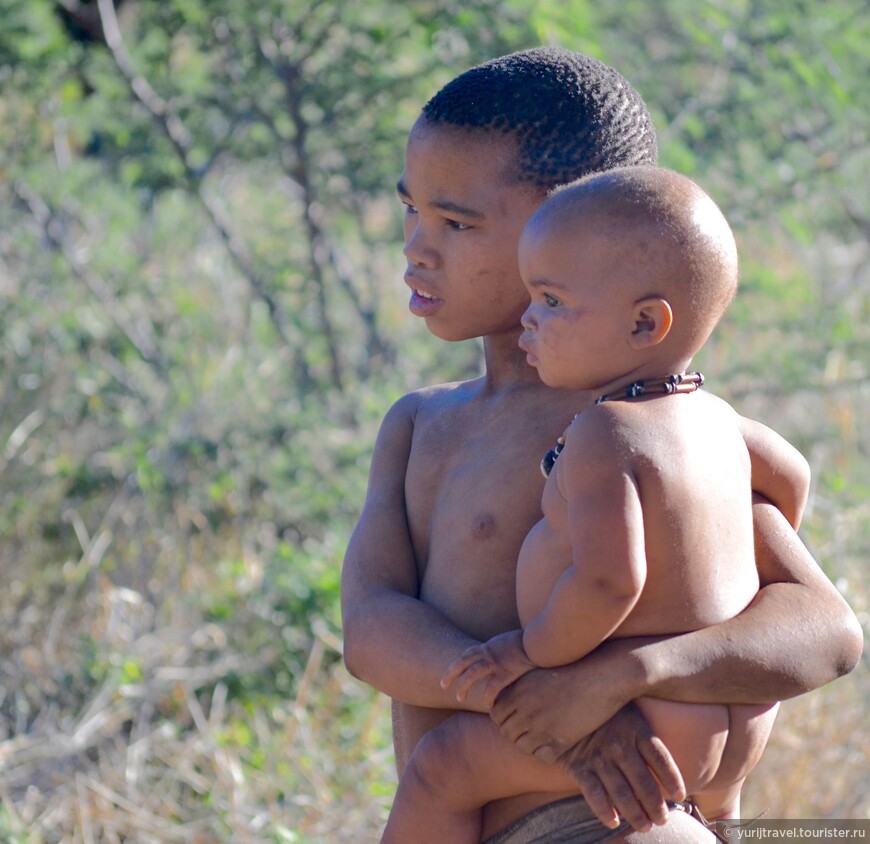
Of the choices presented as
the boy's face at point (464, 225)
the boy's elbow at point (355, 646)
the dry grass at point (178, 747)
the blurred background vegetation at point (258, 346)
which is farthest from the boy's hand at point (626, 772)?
the blurred background vegetation at point (258, 346)

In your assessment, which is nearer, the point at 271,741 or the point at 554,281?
the point at 554,281

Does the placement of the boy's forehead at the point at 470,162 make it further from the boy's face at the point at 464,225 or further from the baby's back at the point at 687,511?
the baby's back at the point at 687,511

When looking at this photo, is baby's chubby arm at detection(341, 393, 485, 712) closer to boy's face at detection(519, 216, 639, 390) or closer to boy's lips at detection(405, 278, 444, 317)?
boy's lips at detection(405, 278, 444, 317)

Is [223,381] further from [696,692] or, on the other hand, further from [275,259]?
[696,692]

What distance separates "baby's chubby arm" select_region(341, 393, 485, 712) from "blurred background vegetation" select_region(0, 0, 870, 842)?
70.2 inches

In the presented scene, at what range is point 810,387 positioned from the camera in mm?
4602

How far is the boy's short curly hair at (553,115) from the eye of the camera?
1.58 meters

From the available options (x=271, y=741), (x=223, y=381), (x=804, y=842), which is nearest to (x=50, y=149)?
(x=223, y=381)

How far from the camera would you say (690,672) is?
1.38 metres

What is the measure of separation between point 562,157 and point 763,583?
60cm

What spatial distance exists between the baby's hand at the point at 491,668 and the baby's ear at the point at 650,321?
14.1 inches

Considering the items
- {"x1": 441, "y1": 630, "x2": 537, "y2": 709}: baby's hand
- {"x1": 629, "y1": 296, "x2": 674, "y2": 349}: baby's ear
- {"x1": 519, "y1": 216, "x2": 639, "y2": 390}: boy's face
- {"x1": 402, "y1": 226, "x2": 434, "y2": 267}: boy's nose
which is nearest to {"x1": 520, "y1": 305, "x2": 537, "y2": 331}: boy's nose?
{"x1": 519, "y1": 216, "x2": 639, "y2": 390}: boy's face

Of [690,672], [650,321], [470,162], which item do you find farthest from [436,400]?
[690,672]

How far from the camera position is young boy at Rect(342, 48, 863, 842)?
1.40 metres
